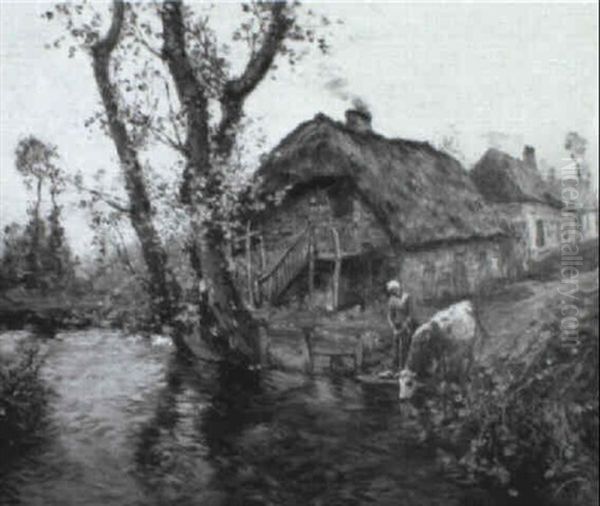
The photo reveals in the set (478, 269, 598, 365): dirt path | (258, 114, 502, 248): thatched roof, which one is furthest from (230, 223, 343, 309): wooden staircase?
(478, 269, 598, 365): dirt path

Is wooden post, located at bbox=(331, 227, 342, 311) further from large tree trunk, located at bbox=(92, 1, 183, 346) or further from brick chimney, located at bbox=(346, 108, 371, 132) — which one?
large tree trunk, located at bbox=(92, 1, 183, 346)

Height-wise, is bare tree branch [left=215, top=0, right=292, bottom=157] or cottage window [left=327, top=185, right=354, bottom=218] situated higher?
Result: bare tree branch [left=215, top=0, right=292, bottom=157]

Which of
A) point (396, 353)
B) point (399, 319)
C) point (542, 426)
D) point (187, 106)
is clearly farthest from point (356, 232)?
point (542, 426)

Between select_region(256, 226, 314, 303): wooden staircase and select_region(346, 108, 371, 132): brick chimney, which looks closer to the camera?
select_region(346, 108, 371, 132): brick chimney

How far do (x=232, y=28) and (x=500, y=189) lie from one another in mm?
2444

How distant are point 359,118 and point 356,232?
1.24 metres

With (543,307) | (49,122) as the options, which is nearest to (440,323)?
(543,307)

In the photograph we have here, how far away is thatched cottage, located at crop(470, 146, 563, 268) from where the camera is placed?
4628 millimetres

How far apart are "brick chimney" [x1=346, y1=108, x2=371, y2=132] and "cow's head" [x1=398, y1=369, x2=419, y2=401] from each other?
1.56 m

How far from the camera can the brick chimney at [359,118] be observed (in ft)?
16.4

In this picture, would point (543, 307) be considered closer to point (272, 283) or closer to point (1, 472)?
point (272, 283)

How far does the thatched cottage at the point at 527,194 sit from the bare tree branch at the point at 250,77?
1.46 m

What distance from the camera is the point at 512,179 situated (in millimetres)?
5363

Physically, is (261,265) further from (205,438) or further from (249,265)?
(205,438)
